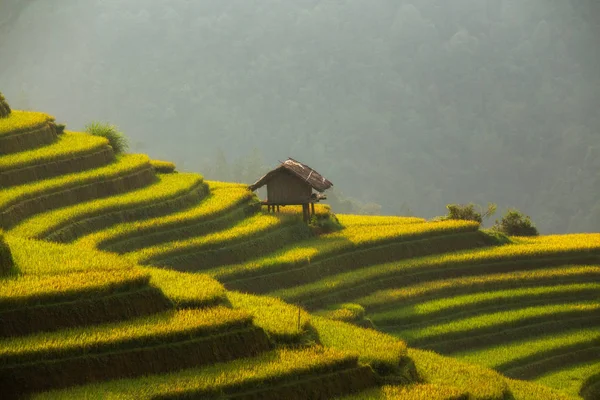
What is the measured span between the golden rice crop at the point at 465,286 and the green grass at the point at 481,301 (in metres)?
0.03

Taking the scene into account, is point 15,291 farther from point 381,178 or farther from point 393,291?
point 381,178

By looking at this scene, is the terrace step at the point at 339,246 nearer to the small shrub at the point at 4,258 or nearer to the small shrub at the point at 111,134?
the small shrub at the point at 4,258

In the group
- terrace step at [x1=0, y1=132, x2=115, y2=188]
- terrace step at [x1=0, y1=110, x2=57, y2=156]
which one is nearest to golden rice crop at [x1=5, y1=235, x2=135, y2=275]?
terrace step at [x1=0, y1=132, x2=115, y2=188]

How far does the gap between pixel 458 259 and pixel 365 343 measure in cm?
1169

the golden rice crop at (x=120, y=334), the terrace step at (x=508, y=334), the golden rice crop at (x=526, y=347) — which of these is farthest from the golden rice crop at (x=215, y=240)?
the golden rice crop at (x=120, y=334)

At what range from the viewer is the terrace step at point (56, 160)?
Answer: 28750 millimetres

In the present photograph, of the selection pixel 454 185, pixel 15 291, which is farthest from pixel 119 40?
pixel 15 291

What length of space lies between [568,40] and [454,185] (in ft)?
120

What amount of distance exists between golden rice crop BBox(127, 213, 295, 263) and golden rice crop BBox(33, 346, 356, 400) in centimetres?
946

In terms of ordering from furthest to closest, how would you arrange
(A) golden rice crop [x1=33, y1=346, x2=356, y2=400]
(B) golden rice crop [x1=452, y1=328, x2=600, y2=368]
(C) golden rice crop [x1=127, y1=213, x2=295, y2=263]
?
(C) golden rice crop [x1=127, y1=213, x2=295, y2=263], (B) golden rice crop [x1=452, y1=328, x2=600, y2=368], (A) golden rice crop [x1=33, y1=346, x2=356, y2=400]

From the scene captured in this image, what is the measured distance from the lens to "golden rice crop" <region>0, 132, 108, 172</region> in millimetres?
29188

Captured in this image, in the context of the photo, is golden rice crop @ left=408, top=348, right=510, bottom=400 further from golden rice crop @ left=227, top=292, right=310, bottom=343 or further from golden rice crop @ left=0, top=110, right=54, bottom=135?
golden rice crop @ left=0, top=110, right=54, bottom=135

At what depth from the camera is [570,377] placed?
25.7 metres

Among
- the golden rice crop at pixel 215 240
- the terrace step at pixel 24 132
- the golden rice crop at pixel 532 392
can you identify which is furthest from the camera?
the terrace step at pixel 24 132
